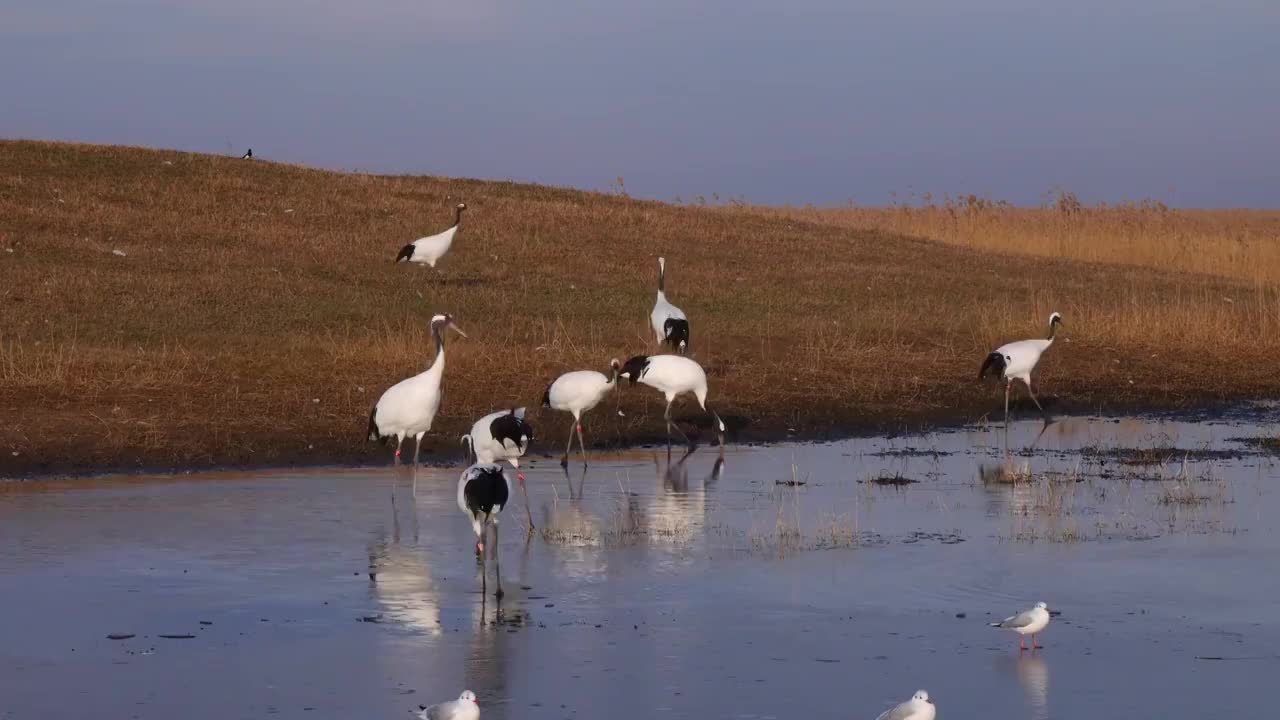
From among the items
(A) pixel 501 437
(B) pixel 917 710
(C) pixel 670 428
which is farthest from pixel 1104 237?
(B) pixel 917 710

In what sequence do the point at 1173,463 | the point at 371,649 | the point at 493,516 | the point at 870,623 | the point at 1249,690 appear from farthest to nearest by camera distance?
1. the point at 1173,463
2. the point at 493,516
3. the point at 870,623
4. the point at 371,649
5. the point at 1249,690

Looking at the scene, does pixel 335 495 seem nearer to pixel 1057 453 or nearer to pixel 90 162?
pixel 1057 453

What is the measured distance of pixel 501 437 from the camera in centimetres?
1236

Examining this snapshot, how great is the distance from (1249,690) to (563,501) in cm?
638

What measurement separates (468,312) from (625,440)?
7.74 m

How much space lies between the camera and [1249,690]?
306 inches

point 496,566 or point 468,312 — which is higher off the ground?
point 468,312

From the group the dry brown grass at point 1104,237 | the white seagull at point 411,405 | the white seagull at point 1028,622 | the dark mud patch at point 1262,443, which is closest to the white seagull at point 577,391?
the white seagull at point 411,405

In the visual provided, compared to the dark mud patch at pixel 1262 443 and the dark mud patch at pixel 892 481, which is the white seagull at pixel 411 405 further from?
the dark mud patch at pixel 1262 443

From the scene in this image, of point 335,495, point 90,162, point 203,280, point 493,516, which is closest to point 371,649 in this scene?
point 493,516

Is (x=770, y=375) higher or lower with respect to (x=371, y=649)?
higher

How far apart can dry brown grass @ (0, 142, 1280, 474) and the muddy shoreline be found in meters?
0.05

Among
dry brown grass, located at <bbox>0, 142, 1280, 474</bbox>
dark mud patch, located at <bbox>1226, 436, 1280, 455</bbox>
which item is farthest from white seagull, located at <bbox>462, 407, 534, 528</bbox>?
dark mud patch, located at <bbox>1226, 436, 1280, 455</bbox>

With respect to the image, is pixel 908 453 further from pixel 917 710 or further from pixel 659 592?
pixel 917 710
